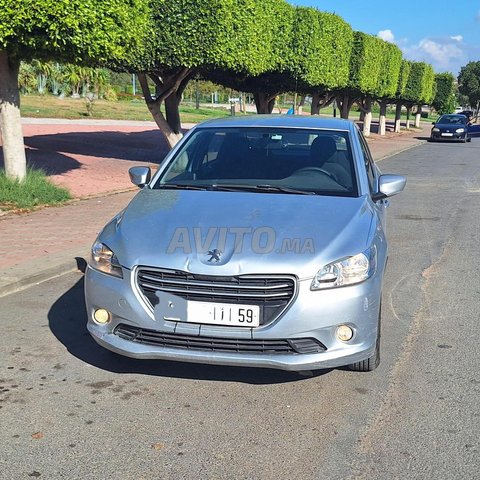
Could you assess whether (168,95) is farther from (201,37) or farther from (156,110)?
(201,37)

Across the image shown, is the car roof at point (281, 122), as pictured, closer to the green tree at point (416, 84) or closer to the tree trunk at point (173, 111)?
the tree trunk at point (173, 111)

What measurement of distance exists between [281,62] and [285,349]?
17.1 m

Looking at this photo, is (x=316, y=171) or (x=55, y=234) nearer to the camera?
(x=316, y=171)

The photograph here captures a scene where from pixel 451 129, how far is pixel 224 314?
35.0 metres

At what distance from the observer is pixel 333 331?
3605 millimetres

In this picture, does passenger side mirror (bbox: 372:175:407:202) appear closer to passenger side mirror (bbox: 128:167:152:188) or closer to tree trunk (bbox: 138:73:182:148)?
passenger side mirror (bbox: 128:167:152:188)

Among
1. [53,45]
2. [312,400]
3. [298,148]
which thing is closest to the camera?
[312,400]

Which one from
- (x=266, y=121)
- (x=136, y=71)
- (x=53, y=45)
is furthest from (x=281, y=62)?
(x=266, y=121)

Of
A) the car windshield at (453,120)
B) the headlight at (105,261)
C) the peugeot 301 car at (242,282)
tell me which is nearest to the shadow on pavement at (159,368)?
the peugeot 301 car at (242,282)

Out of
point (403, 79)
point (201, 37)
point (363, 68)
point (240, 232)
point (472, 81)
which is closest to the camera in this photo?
point (240, 232)

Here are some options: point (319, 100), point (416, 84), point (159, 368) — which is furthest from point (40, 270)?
point (416, 84)

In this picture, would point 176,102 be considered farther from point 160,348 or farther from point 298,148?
point 160,348

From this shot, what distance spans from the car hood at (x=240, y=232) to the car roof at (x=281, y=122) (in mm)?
1094

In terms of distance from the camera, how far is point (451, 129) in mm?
35625
